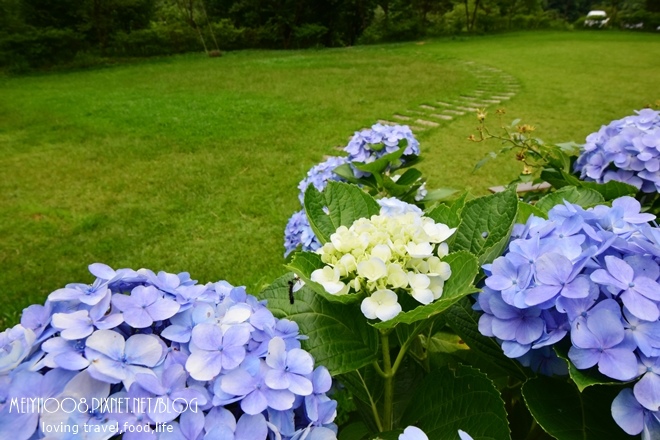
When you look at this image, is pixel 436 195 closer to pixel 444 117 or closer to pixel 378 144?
pixel 378 144

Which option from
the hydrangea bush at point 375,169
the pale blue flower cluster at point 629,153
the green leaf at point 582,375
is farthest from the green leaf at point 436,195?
the green leaf at point 582,375

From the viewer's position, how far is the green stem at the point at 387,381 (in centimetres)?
68

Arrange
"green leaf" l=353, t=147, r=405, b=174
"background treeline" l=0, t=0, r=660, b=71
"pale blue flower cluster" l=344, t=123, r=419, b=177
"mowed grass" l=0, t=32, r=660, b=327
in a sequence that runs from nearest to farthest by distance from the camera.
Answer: "green leaf" l=353, t=147, r=405, b=174 < "pale blue flower cluster" l=344, t=123, r=419, b=177 < "mowed grass" l=0, t=32, r=660, b=327 < "background treeline" l=0, t=0, r=660, b=71

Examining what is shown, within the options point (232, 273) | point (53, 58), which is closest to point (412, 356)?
point (232, 273)

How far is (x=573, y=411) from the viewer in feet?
2.02

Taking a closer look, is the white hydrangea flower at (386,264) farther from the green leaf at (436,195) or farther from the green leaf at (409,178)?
the green leaf at (436,195)

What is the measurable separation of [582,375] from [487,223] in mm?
256

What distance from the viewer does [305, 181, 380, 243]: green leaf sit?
2.56 ft

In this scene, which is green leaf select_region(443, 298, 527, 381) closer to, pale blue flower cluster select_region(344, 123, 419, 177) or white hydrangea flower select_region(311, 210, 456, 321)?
white hydrangea flower select_region(311, 210, 456, 321)

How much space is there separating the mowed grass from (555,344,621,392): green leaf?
234 cm

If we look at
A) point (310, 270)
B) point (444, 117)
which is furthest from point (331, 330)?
point (444, 117)

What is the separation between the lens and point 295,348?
23.7 inches

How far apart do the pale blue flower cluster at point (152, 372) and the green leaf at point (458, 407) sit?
0.53 feet


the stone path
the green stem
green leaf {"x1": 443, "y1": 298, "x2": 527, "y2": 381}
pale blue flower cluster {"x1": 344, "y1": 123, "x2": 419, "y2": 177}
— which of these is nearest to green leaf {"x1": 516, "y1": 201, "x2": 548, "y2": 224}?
green leaf {"x1": 443, "y1": 298, "x2": 527, "y2": 381}
